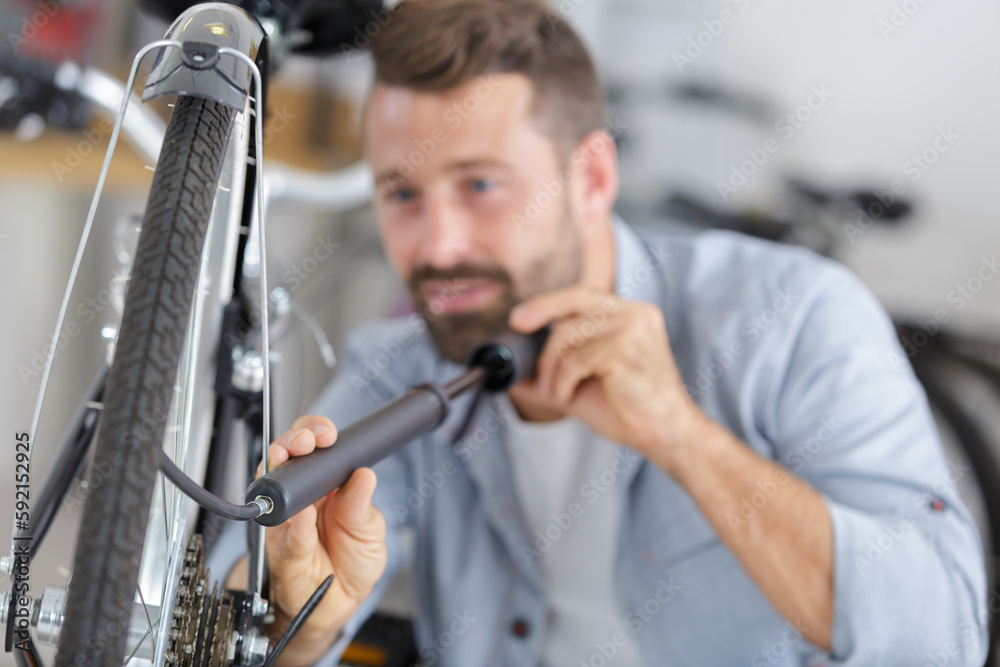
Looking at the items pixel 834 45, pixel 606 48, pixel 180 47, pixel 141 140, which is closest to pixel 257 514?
pixel 180 47

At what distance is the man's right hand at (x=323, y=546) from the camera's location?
1.34 feet

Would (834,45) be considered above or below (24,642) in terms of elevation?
above

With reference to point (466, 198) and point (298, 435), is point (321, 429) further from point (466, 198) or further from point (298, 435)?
point (466, 198)

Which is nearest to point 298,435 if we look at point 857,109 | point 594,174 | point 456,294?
point 456,294

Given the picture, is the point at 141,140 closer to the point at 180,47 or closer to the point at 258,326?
the point at 258,326

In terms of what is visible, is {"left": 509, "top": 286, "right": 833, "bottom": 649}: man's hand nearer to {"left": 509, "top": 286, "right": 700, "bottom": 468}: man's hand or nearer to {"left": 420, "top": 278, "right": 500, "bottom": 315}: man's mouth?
{"left": 509, "top": 286, "right": 700, "bottom": 468}: man's hand

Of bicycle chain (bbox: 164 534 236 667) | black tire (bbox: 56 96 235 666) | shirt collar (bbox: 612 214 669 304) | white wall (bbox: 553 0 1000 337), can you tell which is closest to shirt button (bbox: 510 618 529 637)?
shirt collar (bbox: 612 214 669 304)

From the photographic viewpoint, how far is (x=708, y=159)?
1.99 meters

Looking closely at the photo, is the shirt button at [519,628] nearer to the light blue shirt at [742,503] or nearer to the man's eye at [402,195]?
the light blue shirt at [742,503]

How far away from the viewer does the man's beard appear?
2.69 ft

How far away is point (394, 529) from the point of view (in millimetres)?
822

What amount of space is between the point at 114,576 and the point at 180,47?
0.70ft

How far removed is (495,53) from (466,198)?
15 cm

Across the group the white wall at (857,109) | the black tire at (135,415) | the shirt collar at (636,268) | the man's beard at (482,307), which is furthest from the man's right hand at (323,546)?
the white wall at (857,109)
